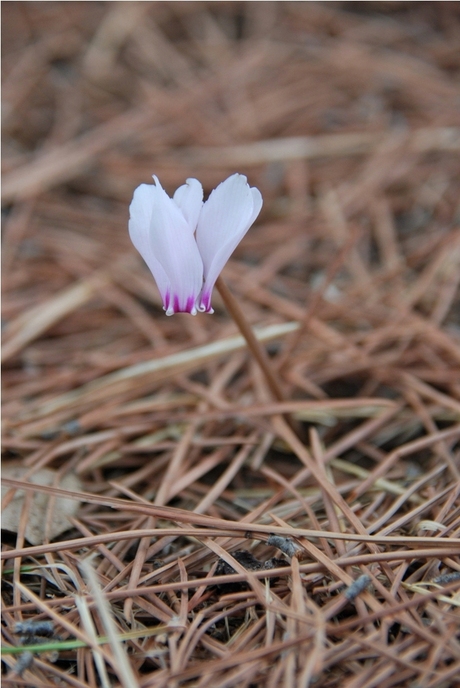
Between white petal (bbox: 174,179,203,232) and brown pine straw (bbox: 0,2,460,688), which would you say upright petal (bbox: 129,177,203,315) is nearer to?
white petal (bbox: 174,179,203,232)

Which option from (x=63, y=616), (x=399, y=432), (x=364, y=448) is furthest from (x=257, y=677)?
(x=399, y=432)

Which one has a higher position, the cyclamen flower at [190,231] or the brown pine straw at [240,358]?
the cyclamen flower at [190,231]

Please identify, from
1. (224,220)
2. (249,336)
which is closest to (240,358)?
(249,336)

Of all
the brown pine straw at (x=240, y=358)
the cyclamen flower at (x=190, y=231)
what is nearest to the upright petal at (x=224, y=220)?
the cyclamen flower at (x=190, y=231)

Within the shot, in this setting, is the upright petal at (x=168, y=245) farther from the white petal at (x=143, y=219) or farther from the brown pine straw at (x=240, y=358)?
the brown pine straw at (x=240, y=358)

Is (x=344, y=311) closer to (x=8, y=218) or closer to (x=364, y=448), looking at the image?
(x=364, y=448)

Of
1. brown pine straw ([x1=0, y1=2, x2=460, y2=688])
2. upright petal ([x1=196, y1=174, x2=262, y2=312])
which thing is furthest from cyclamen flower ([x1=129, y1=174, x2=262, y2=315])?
brown pine straw ([x1=0, y1=2, x2=460, y2=688])

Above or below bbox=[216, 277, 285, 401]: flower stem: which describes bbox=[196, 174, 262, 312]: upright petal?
above

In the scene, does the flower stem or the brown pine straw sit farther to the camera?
the flower stem
